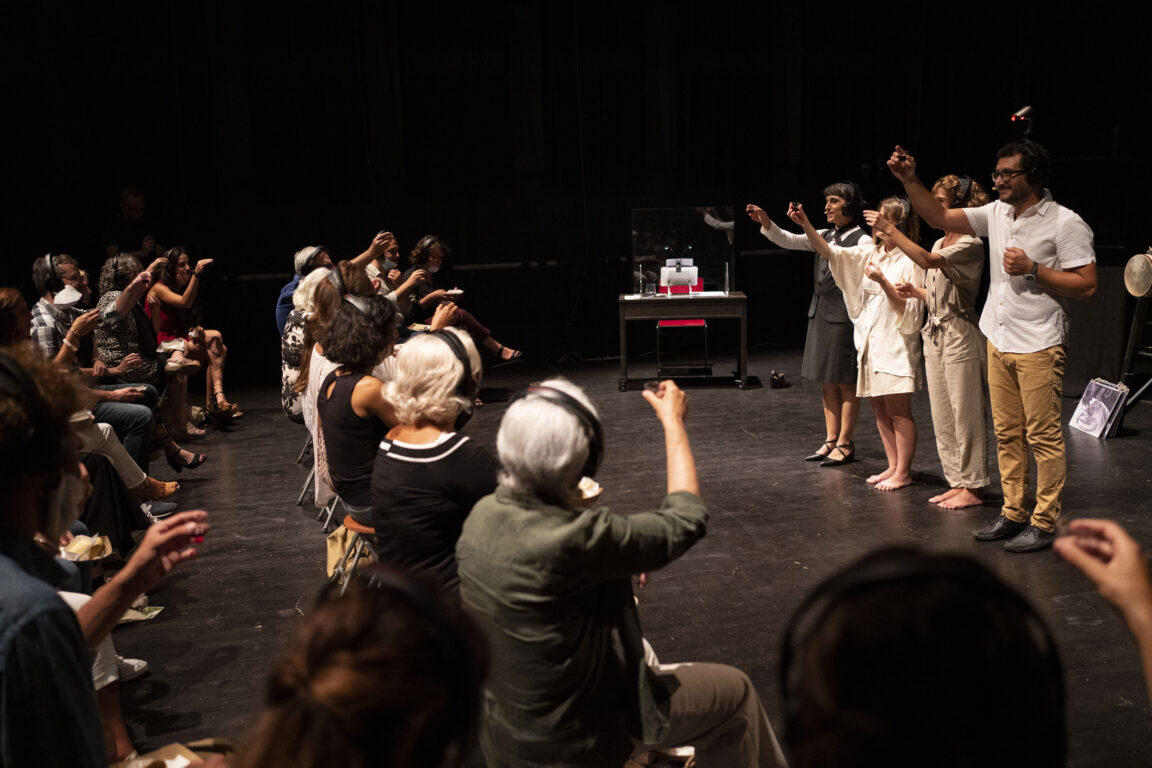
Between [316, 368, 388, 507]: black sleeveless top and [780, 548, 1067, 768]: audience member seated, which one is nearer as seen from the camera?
[780, 548, 1067, 768]: audience member seated

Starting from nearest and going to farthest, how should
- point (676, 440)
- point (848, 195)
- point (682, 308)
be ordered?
point (676, 440)
point (848, 195)
point (682, 308)

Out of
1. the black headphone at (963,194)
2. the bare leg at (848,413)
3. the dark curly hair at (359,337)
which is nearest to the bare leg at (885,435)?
the bare leg at (848,413)

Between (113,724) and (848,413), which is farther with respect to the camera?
(848,413)

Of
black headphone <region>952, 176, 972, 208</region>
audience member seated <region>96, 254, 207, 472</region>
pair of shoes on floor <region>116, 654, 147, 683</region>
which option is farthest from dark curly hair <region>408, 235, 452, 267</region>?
pair of shoes on floor <region>116, 654, 147, 683</region>

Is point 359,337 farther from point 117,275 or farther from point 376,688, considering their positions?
point 117,275

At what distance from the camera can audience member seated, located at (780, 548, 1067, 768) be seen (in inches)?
31.1

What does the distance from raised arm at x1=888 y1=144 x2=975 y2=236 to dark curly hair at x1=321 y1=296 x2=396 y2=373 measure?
1936 millimetres

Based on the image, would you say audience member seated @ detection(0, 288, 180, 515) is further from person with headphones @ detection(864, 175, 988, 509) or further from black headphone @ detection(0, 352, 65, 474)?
person with headphones @ detection(864, 175, 988, 509)

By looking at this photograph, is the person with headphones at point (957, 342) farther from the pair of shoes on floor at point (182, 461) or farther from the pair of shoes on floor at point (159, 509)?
the pair of shoes on floor at point (182, 461)

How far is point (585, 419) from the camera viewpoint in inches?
74.8

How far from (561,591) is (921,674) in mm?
1072

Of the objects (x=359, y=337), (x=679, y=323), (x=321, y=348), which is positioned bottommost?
(x=679, y=323)

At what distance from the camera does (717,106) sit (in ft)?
35.0

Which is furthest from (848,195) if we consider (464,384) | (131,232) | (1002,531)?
(131,232)
